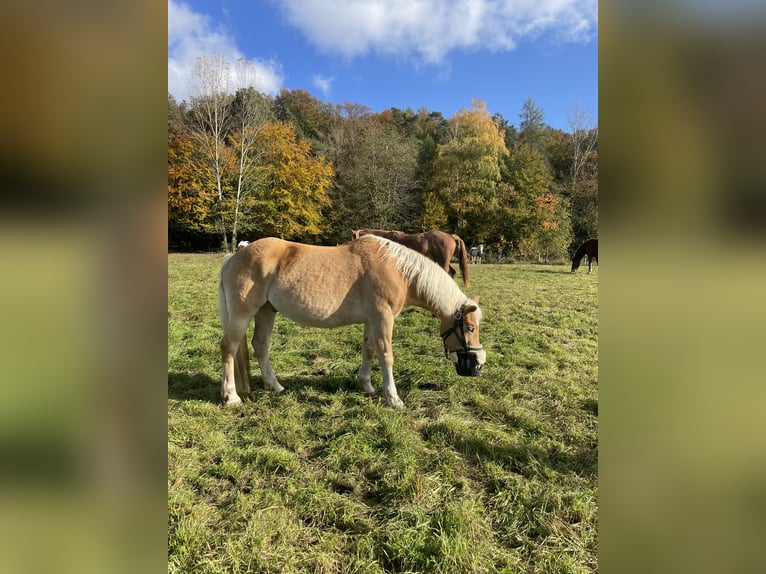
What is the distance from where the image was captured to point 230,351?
3.88 m

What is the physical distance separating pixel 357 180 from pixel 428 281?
82.7 ft

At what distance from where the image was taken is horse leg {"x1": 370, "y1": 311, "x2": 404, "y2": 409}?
3957mm

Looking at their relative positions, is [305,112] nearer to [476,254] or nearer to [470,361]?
[476,254]

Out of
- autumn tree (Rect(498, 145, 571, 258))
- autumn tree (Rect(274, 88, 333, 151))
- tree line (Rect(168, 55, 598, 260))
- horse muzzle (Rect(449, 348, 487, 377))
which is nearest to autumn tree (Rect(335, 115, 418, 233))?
tree line (Rect(168, 55, 598, 260))

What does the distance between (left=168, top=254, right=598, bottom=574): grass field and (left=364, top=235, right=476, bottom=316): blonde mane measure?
0.97m

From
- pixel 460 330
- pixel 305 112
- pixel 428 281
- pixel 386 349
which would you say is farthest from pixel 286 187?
pixel 460 330

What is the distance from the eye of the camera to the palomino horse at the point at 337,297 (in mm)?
3875

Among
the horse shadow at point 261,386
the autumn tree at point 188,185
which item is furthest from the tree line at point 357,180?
the horse shadow at point 261,386

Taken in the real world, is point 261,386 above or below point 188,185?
below
